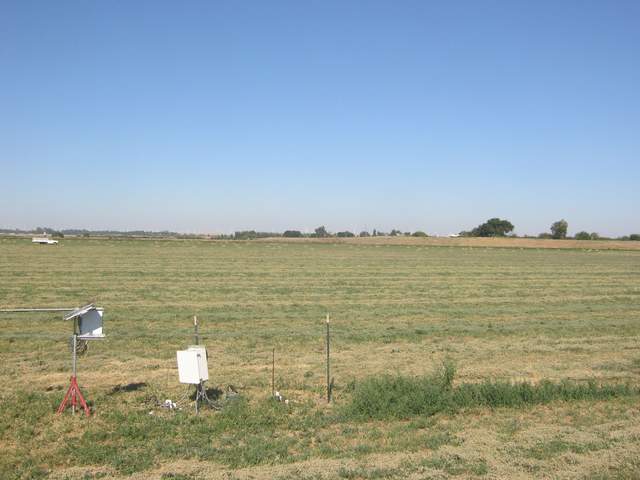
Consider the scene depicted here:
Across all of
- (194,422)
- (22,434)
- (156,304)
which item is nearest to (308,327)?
(156,304)

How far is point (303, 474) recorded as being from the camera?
6.45 metres

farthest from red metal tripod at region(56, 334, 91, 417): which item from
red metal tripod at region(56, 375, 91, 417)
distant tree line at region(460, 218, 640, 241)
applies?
A: distant tree line at region(460, 218, 640, 241)

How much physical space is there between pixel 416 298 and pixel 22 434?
19.0 m

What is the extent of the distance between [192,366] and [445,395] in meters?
4.13

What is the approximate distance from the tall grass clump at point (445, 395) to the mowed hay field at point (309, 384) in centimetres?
13

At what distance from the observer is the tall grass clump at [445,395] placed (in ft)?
28.4

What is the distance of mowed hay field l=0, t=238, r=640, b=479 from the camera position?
22.4 feet

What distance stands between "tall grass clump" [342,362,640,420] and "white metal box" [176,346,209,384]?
92.8 inches

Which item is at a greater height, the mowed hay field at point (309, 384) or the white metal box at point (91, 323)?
the white metal box at point (91, 323)

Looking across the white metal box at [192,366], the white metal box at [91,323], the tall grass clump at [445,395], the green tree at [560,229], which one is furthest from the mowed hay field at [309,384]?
the green tree at [560,229]

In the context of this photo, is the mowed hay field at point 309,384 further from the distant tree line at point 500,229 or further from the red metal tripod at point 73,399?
the distant tree line at point 500,229

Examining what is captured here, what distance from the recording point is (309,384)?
10414 millimetres

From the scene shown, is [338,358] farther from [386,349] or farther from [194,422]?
[194,422]

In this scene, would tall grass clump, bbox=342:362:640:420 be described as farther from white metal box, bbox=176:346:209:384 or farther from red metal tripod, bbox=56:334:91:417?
red metal tripod, bbox=56:334:91:417
